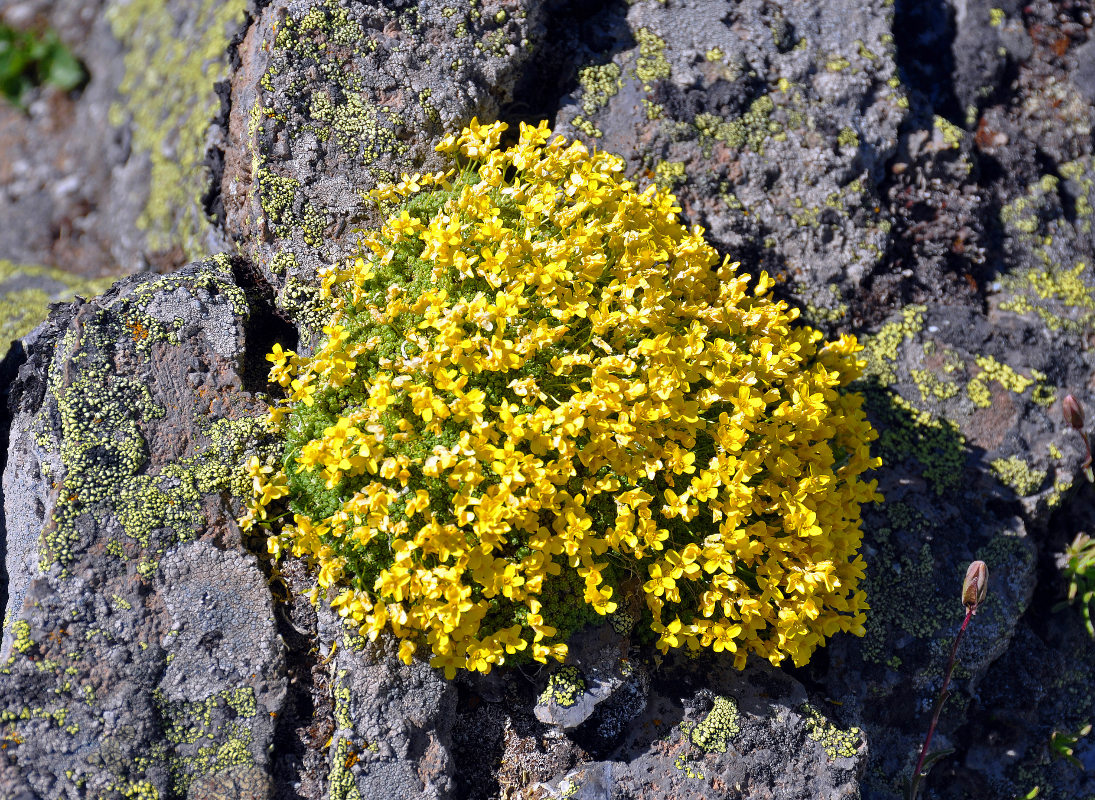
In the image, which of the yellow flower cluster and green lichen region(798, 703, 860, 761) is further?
green lichen region(798, 703, 860, 761)

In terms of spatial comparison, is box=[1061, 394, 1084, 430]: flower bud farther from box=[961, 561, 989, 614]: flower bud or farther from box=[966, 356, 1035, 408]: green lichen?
box=[961, 561, 989, 614]: flower bud

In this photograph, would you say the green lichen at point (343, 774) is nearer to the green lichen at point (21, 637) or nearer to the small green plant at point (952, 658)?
the green lichen at point (21, 637)

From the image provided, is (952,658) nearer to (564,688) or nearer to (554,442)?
(564,688)

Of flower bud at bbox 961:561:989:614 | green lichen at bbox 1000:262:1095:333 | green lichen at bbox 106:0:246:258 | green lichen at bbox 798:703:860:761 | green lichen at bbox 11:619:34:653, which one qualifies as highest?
green lichen at bbox 106:0:246:258

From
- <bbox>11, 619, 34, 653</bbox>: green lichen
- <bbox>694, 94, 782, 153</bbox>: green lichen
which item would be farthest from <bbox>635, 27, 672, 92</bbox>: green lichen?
<bbox>11, 619, 34, 653</bbox>: green lichen

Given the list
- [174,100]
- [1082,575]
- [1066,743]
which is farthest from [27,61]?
[1066,743]

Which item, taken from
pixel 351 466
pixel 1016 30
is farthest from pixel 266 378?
pixel 1016 30

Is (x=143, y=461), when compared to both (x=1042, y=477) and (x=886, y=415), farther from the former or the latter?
(x=1042, y=477)

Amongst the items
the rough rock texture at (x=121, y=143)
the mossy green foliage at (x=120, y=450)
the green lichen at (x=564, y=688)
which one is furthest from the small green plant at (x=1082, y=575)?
the rough rock texture at (x=121, y=143)
